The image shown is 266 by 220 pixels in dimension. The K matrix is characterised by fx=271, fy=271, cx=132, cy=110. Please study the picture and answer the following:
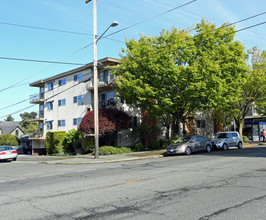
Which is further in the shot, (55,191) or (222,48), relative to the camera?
(222,48)

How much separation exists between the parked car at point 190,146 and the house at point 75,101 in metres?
10.9

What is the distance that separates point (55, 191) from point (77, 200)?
1581 millimetres

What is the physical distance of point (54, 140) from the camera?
3569 cm

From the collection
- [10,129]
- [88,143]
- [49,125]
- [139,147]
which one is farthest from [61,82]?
[10,129]

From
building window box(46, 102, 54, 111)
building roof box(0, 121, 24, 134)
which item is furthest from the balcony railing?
building roof box(0, 121, 24, 134)

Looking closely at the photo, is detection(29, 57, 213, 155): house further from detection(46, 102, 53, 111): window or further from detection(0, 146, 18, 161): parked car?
detection(0, 146, 18, 161): parked car

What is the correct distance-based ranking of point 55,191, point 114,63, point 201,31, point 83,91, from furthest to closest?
point 83,91, point 114,63, point 201,31, point 55,191

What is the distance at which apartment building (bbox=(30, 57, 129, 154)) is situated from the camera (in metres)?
32.3

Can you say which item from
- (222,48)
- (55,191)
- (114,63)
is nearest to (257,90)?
(222,48)

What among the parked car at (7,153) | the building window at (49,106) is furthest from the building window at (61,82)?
the parked car at (7,153)

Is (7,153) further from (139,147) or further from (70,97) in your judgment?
(70,97)

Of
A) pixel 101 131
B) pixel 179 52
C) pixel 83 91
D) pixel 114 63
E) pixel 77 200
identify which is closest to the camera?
pixel 77 200

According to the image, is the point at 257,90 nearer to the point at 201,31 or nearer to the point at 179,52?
the point at 201,31

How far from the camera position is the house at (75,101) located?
3136 centimetres
